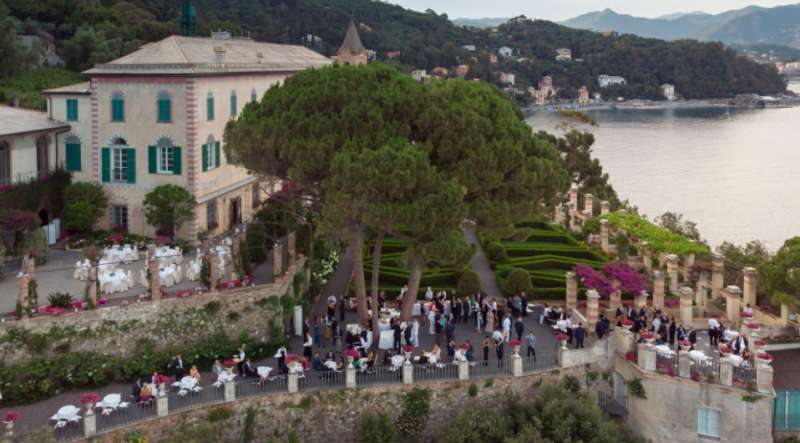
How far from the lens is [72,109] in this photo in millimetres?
34781

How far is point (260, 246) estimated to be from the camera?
96.1 ft

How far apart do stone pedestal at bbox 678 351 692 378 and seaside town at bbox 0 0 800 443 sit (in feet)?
0.18

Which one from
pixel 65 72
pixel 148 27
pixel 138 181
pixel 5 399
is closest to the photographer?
pixel 5 399

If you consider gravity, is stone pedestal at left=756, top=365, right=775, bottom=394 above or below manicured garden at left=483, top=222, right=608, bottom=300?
below

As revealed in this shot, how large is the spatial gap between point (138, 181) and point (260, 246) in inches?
309

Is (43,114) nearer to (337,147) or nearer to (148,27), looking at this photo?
(337,147)

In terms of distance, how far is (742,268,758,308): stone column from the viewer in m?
30.9

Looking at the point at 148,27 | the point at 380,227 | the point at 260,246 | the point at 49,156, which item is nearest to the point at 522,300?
the point at 380,227

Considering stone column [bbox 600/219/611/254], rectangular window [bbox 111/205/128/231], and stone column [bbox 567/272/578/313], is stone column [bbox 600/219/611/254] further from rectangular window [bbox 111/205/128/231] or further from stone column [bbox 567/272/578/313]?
rectangular window [bbox 111/205/128/231]

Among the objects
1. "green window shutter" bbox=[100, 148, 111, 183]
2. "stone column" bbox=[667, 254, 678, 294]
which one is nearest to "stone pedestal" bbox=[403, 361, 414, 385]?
"stone column" bbox=[667, 254, 678, 294]

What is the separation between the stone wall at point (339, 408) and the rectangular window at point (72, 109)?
17.9 meters

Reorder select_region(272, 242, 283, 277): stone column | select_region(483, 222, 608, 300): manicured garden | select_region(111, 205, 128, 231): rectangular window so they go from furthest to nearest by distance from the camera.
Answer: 1. select_region(111, 205, 128, 231): rectangular window
2. select_region(483, 222, 608, 300): manicured garden
3. select_region(272, 242, 283, 277): stone column

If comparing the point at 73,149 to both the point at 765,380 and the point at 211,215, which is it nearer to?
the point at 211,215

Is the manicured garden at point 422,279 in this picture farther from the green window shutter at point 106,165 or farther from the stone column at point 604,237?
the green window shutter at point 106,165
